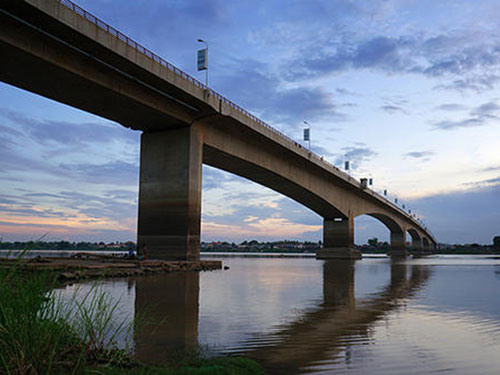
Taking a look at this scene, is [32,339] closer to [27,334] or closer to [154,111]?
[27,334]

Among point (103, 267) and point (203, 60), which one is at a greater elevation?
point (203, 60)

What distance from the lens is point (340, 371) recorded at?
650 cm

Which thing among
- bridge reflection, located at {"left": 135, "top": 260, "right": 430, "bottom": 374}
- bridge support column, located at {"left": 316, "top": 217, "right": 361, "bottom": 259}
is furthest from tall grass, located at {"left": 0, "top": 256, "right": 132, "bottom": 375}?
bridge support column, located at {"left": 316, "top": 217, "right": 361, "bottom": 259}

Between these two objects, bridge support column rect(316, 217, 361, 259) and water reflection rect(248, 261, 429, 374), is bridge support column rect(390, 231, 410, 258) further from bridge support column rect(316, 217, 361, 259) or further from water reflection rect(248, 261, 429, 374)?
water reflection rect(248, 261, 429, 374)

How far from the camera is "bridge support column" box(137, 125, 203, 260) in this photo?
37.1m

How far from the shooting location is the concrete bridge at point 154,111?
25.6 m

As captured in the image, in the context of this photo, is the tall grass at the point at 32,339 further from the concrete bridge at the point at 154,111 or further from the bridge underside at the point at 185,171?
the bridge underside at the point at 185,171

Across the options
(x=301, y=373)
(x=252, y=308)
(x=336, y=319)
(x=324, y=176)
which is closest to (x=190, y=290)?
(x=252, y=308)

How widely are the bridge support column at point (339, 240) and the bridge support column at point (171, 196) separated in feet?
139

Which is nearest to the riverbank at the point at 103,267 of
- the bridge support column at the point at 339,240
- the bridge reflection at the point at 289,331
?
the bridge reflection at the point at 289,331

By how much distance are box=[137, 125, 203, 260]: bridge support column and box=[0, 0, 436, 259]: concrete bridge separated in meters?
0.08

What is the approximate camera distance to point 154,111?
115 feet

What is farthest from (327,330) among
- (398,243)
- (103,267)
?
(398,243)

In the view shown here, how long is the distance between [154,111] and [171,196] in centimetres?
718
